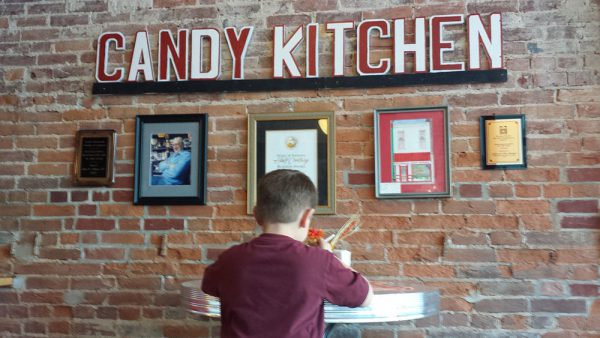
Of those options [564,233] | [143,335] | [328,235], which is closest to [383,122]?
[328,235]

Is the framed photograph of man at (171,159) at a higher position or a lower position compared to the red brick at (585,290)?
higher

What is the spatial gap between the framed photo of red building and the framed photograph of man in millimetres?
847

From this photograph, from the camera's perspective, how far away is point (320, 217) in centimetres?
269

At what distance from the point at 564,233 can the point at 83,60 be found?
2449mm

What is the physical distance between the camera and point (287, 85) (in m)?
2.79

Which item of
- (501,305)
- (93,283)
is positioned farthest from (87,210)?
(501,305)

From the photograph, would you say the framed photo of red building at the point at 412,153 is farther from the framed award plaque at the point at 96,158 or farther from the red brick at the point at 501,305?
the framed award plaque at the point at 96,158

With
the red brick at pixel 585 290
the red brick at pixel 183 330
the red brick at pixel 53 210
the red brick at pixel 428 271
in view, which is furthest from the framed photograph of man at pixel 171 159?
the red brick at pixel 585 290

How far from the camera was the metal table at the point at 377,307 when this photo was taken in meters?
1.72

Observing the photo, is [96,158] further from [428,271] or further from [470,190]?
[470,190]

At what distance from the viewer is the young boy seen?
4.92 ft

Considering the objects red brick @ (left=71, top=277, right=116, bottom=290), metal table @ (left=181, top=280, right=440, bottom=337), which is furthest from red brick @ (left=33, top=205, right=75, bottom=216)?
metal table @ (left=181, top=280, right=440, bottom=337)

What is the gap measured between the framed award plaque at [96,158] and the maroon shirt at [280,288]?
1487 mm

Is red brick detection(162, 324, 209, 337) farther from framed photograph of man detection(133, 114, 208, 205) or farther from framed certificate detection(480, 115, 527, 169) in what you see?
framed certificate detection(480, 115, 527, 169)
